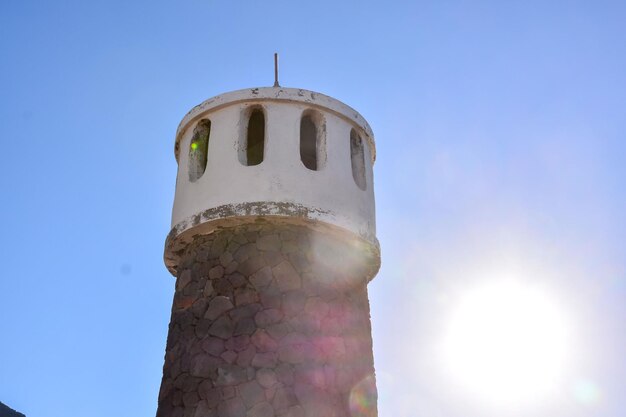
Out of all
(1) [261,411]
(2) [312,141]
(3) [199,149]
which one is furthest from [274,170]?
(1) [261,411]

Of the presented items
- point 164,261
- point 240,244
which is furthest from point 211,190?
point 164,261

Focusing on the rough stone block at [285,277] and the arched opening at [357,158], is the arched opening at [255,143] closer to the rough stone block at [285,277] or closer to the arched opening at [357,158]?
the arched opening at [357,158]

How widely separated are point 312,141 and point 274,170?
1.16 m

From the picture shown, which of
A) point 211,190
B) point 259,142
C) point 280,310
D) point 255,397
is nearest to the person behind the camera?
point 255,397

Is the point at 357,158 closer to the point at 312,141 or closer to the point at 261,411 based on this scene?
the point at 312,141

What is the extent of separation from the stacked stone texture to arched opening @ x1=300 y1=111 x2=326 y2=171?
2.54ft

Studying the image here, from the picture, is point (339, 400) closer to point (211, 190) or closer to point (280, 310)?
point (280, 310)

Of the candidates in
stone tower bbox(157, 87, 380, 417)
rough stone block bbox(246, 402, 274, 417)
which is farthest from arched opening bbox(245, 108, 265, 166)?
rough stone block bbox(246, 402, 274, 417)

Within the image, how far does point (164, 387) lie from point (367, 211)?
236 centimetres

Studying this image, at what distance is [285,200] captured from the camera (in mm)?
5625

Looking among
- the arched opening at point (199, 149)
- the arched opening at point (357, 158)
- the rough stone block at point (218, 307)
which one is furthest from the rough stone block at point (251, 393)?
the arched opening at point (357, 158)

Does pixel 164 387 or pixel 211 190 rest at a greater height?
pixel 211 190

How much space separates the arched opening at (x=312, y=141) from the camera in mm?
6084

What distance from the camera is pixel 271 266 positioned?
5539 mm
